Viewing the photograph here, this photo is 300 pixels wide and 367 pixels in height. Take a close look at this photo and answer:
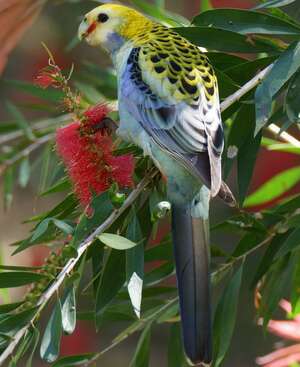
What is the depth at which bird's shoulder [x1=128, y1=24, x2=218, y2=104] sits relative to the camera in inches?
64.5

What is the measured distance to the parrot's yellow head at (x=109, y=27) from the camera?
1869mm

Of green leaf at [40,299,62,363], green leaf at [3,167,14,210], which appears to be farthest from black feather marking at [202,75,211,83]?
green leaf at [3,167,14,210]

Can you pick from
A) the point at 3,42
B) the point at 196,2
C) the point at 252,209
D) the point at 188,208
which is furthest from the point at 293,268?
the point at 196,2

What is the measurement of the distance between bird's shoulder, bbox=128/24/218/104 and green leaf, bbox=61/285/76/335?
38 cm

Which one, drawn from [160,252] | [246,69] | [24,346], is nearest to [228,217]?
[160,252]

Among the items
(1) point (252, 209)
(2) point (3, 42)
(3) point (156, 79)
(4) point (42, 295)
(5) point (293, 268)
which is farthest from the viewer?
(1) point (252, 209)

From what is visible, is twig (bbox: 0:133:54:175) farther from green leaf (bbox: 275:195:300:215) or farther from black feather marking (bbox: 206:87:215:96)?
black feather marking (bbox: 206:87:215:96)

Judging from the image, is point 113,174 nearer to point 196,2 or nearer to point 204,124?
point 204,124

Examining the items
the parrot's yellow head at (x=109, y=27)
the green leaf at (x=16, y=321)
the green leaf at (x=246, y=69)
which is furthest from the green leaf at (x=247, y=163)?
the green leaf at (x=16, y=321)

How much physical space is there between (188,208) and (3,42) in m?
0.78

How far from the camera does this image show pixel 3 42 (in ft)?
7.10

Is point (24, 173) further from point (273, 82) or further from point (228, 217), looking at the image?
point (273, 82)

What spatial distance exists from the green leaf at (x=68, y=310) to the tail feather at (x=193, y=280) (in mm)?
164

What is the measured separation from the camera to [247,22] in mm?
1661
